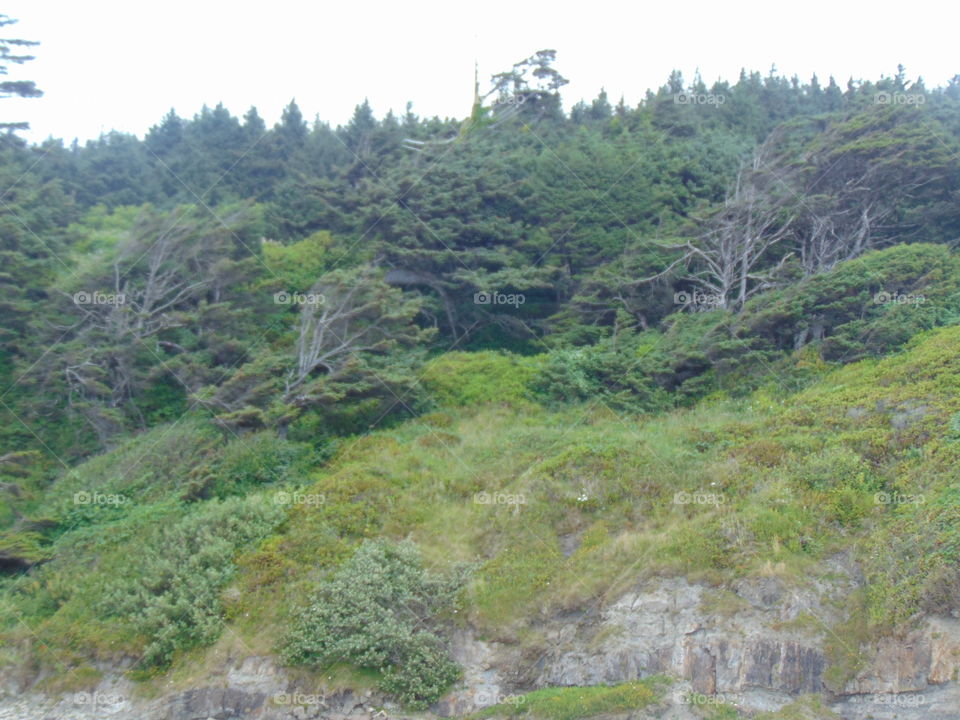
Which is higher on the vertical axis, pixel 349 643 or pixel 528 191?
pixel 528 191

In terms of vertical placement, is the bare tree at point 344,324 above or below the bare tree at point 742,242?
below

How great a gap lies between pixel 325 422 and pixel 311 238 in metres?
11.4

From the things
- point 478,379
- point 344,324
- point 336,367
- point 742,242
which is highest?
point 742,242

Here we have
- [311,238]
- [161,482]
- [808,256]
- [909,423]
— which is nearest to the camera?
[909,423]

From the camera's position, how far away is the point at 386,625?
15008 millimetres

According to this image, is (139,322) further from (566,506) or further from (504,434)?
(566,506)

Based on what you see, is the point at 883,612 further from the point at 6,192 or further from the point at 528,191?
the point at 6,192

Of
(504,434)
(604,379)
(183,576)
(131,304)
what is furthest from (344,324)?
(183,576)

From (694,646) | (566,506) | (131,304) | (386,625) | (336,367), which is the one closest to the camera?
(694,646)

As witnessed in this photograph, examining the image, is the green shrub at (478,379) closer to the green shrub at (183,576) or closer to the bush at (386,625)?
the green shrub at (183,576)

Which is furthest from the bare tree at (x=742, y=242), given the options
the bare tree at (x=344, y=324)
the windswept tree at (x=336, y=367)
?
the windswept tree at (x=336, y=367)

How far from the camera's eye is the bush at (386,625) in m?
14.7

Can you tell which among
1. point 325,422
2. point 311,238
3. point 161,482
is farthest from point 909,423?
point 311,238

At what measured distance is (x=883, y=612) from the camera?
521 inches
